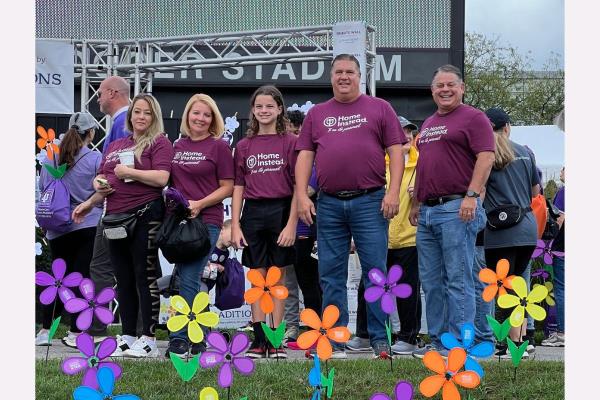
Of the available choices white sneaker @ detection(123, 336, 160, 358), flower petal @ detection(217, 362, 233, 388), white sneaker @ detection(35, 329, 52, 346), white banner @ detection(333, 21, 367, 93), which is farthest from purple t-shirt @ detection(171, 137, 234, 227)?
white banner @ detection(333, 21, 367, 93)

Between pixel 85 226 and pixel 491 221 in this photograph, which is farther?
pixel 85 226

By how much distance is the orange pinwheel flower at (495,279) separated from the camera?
4.52 meters

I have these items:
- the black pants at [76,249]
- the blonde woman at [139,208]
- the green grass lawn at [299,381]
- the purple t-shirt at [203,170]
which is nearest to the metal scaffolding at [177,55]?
the black pants at [76,249]

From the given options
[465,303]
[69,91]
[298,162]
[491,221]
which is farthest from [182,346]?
[69,91]

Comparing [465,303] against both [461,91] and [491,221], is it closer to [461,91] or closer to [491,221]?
[491,221]

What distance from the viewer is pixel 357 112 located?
5242 millimetres

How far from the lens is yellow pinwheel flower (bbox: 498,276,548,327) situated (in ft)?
14.3

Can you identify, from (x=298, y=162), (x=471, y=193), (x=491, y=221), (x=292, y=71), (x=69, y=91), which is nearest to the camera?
(x=471, y=193)

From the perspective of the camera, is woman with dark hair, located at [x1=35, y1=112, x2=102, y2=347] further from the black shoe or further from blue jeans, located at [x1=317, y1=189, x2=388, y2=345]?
blue jeans, located at [x1=317, y1=189, x2=388, y2=345]

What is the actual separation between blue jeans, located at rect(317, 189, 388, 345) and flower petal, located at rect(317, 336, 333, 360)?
3.71 feet

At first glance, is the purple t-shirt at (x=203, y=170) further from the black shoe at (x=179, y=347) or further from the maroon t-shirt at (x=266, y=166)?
the black shoe at (x=179, y=347)

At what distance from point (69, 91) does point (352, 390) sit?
7.95 meters

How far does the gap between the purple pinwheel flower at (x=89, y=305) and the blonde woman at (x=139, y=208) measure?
639 millimetres

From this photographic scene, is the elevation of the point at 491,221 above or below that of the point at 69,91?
below
